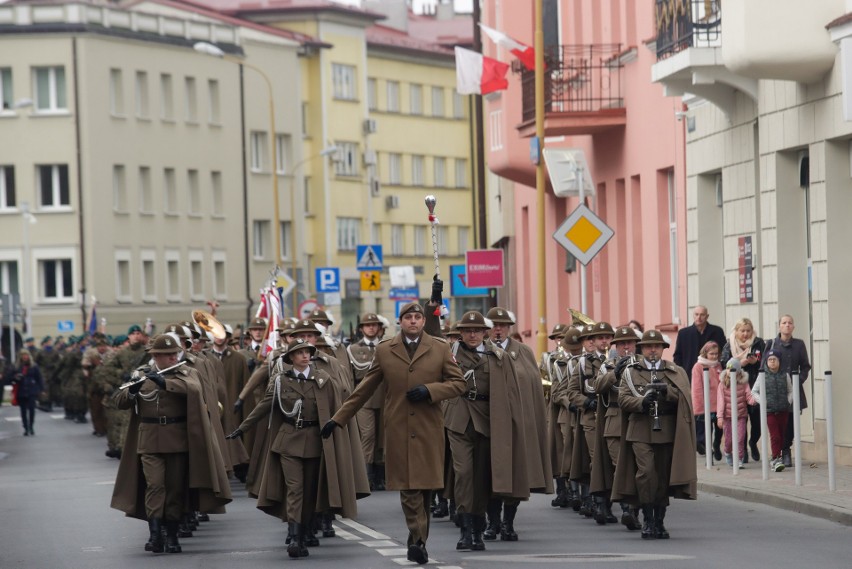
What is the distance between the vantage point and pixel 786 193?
26.5 metres

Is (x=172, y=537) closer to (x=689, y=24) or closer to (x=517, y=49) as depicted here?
(x=689, y=24)

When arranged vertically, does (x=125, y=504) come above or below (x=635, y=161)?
below

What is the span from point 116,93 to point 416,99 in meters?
21.9

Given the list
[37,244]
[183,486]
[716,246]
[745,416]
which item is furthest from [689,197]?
[37,244]

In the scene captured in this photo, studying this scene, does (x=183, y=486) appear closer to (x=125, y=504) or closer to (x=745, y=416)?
(x=125, y=504)

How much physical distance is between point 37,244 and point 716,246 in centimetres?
5392

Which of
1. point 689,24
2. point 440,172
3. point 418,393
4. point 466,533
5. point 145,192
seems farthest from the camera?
point 440,172

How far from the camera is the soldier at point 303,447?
701 inches

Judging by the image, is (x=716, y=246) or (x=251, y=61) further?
(x=251, y=61)

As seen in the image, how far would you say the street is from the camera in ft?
53.5

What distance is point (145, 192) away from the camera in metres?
83.6

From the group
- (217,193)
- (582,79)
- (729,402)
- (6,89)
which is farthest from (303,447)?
(217,193)

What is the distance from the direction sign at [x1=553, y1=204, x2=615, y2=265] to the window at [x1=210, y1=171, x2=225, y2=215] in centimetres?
5945

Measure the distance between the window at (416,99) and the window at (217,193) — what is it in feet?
51.0
